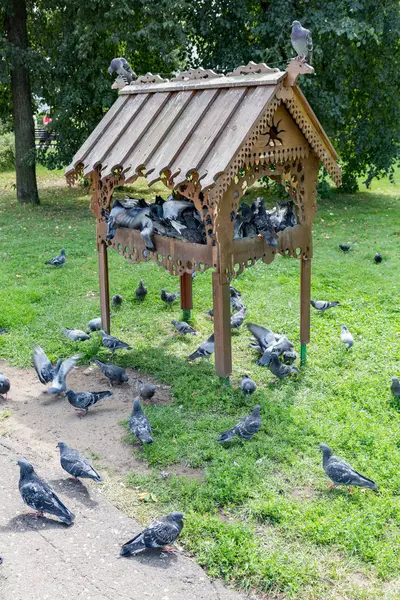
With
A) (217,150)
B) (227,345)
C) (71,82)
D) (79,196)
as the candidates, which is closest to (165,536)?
(227,345)

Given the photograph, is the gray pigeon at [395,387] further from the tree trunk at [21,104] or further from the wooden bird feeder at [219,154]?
the tree trunk at [21,104]

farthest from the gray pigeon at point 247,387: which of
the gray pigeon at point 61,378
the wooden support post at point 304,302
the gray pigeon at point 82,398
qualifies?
the gray pigeon at point 61,378

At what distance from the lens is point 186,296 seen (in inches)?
372

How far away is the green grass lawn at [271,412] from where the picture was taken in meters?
4.62

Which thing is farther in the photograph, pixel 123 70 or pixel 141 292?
pixel 141 292

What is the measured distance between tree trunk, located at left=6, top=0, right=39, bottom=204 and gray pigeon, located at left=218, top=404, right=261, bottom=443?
13517mm

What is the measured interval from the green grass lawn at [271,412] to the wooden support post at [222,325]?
294 millimetres

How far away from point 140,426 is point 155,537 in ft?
5.21

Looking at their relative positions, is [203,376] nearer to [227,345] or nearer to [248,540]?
[227,345]

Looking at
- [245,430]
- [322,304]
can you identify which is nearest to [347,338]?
[322,304]

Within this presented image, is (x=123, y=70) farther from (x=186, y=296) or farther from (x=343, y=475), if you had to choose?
(x=343, y=475)

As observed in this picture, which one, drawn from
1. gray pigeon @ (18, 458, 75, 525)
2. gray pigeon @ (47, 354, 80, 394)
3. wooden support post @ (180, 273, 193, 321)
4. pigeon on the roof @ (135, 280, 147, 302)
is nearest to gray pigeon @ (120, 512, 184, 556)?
gray pigeon @ (18, 458, 75, 525)

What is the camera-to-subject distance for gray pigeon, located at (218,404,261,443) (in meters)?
6.03

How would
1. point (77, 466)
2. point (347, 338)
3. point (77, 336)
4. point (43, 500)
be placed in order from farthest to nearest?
1. point (77, 336)
2. point (347, 338)
3. point (77, 466)
4. point (43, 500)
